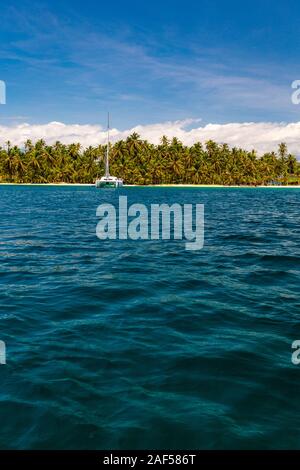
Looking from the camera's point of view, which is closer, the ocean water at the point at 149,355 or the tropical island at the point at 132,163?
the ocean water at the point at 149,355

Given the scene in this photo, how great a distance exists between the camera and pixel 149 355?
7.49 meters

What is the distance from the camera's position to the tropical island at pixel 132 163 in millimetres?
152125

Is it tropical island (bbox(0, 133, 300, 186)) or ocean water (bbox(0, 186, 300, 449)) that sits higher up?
tropical island (bbox(0, 133, 300, 186))

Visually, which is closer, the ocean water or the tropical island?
the ocean water

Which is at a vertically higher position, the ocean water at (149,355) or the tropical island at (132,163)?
the tropical island at (132,163)

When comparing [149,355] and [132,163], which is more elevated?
[132,163]

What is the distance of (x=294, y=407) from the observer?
19.2 feet

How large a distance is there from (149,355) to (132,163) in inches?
5941

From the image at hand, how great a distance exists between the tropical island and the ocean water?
140480 mm

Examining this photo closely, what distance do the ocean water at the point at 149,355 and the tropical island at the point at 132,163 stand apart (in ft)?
461

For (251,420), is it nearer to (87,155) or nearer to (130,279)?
(130,279)

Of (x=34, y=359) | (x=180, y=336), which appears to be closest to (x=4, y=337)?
(x=34, y=359)

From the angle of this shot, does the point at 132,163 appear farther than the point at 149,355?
Yes

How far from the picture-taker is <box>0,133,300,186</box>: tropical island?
15212cm
